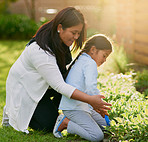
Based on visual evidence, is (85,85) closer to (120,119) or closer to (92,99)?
(92,99)

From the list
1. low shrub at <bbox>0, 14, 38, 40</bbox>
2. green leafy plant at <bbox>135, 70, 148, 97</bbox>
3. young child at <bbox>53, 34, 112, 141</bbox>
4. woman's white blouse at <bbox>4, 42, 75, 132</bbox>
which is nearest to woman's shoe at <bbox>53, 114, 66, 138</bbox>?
young child at <bbox>53, 34, 112, 141</bbox>

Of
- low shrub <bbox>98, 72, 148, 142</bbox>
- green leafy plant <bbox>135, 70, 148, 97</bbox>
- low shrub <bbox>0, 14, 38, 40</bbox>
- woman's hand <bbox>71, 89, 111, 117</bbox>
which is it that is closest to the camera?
low shrub <bbox>98, 72, 148, 142</bbox>

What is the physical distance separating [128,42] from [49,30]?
4795 millimetres

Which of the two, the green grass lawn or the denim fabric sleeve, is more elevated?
the denim fabric sleeve

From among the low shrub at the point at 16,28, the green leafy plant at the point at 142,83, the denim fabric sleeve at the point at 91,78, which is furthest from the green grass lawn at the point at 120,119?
the low shrub at the point at 16,28

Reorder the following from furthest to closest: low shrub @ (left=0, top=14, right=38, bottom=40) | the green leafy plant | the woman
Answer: low shrub @ (left=0, top=14, right=38, bottom=40) → the green leafy plant → the woman

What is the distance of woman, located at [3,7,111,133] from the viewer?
2.80 metres

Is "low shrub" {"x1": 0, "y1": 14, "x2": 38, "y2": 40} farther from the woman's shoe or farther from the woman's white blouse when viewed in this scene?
the woman's shoe

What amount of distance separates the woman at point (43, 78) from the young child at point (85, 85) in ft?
0.45

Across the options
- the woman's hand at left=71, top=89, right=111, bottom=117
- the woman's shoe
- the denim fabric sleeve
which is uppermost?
the denim fabric sleeve

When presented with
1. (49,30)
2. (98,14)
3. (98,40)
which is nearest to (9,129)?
(49,30)

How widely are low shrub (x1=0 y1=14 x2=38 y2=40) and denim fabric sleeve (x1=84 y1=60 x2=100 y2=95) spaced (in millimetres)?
9516

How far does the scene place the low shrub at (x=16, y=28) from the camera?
12141mm

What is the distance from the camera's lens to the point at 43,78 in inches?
117
